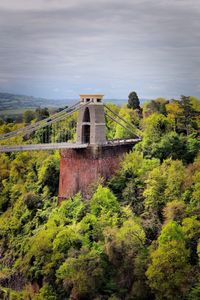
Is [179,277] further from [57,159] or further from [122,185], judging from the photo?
[57,159]

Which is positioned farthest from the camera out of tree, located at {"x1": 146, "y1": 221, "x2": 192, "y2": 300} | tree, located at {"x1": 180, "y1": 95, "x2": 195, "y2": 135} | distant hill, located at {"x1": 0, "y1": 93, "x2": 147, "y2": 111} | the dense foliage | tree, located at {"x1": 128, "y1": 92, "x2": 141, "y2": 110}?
distant hill, located at {"x1": 0, "y1": 93, "x2": 147, "y2": 111}

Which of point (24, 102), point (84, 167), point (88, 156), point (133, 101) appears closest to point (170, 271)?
point (84, 167)

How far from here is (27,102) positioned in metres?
53.8

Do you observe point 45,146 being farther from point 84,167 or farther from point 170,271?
point 170,271

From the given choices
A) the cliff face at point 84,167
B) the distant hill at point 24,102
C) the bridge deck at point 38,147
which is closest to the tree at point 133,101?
the distant hill at point 24,102

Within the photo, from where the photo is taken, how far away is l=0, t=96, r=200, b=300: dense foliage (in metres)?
27.6

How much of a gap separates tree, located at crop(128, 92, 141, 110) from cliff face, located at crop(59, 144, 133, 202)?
8.59 meters

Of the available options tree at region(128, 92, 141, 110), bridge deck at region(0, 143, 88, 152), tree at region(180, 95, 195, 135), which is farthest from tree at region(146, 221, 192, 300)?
tree at region(128, 92, 141, 110)

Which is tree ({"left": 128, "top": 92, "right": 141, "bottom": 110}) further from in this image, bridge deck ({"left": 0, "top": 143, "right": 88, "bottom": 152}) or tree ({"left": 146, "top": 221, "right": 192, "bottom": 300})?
tree ({"left": 146, "top": 221, "right": 192, "bottom": 300})

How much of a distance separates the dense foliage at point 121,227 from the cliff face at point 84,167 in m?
0.58

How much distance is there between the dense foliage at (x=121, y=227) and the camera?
1085 inches

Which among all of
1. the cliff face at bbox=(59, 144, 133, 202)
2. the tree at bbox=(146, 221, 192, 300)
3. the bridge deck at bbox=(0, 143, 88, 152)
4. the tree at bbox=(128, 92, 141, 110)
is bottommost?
the tree at bbox=(146, 221, 192, 300)

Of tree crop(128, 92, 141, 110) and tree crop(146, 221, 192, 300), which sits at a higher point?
tree crop(128, 92, 141, 110)

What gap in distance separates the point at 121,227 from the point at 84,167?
5268 mm
